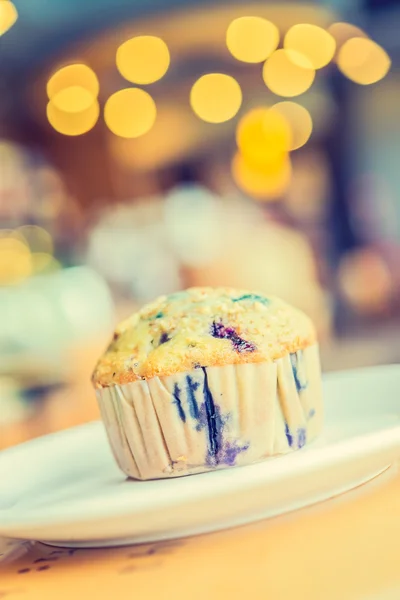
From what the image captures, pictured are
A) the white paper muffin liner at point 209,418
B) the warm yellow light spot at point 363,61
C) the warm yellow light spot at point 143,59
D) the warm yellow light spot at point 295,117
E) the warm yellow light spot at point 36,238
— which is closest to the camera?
the white paper muffin liner at point 209,418

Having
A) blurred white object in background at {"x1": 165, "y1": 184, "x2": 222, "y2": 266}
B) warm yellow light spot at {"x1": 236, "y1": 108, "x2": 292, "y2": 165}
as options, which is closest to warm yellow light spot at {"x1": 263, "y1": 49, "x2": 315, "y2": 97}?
warm yellow light spot at {"x1": 236, "y1": 108, "x2": 292, "y2": 165}

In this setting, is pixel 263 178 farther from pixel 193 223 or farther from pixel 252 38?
pixel 252 38

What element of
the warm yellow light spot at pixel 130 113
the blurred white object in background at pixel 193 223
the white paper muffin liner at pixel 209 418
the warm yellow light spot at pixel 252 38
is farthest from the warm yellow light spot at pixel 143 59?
the white paper muffin liner at pixel 209 418

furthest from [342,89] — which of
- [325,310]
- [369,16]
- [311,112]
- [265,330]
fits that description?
[265,330]

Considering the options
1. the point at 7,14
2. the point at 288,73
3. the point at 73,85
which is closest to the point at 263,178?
the point at 288,73

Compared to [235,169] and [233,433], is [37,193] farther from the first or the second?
[233,433]

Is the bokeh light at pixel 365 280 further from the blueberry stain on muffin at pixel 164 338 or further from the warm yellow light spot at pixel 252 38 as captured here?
the blueberry stain on muffin at pixel 164 338
